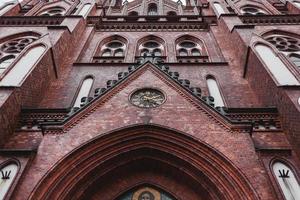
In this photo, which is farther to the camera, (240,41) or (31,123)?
(240,41)

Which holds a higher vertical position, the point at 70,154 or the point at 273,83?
the point at 273,83

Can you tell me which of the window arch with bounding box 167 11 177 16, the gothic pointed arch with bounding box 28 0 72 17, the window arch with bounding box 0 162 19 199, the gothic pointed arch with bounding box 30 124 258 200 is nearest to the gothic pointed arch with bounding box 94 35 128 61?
the gothic pointed arch with bounding box 28 0 72 17

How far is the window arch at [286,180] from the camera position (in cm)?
756

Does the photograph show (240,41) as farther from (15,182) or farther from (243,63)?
(15,182)

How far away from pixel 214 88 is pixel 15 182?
7689 millimetres

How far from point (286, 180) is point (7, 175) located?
20.4 ft

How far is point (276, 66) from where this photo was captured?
37.0 ft

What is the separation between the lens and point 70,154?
8492 mm

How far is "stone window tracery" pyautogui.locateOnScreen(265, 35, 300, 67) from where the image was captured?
47.6ft

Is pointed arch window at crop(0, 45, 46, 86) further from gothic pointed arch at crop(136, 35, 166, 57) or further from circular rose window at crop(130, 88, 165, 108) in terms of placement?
gothic pointed arch at crop(136, 35, 166, 57)

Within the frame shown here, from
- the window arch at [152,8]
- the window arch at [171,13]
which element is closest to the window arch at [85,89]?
the window arch at [171,13]

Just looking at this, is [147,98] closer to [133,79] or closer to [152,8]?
[133,79]

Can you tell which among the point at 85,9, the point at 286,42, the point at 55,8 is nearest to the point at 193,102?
the point at 286,42

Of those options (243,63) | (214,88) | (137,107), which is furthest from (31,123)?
(243,63)
